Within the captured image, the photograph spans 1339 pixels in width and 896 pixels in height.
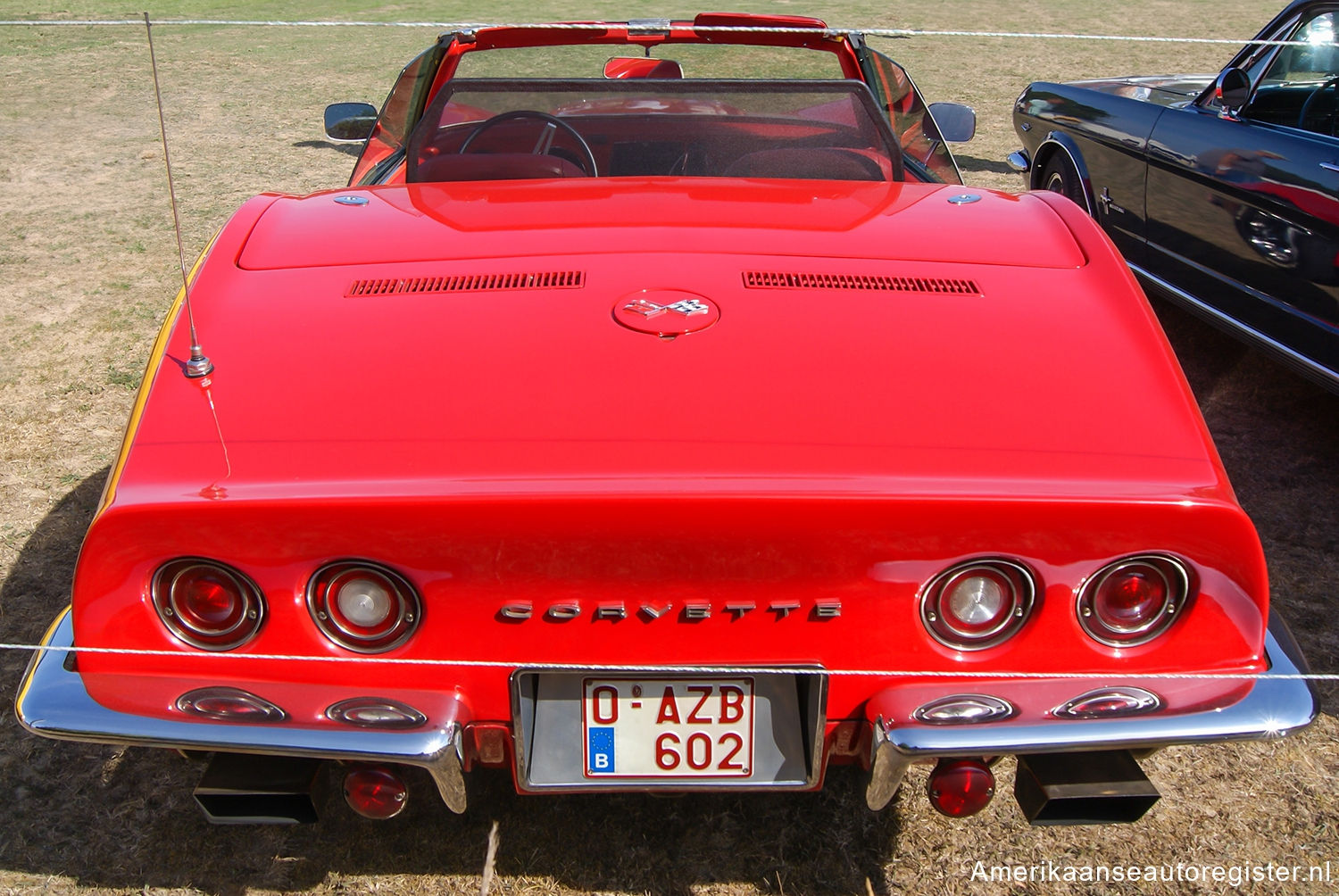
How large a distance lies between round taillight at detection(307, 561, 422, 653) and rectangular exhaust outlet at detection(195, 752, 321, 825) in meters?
0.24

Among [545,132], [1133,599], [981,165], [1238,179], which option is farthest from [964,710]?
[981,165]

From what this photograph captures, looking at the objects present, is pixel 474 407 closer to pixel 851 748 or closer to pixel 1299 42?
pixel 851 748

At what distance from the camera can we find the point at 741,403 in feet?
5.53

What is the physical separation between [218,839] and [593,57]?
3794mm

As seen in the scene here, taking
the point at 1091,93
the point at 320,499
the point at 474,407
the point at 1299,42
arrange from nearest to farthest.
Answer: the point at 320,499
the point at 474,407
the point at 1299,42
the point at 1091,93

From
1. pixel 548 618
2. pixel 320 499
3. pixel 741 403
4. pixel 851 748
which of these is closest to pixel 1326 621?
pixel 851 748

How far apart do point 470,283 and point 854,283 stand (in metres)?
0.73

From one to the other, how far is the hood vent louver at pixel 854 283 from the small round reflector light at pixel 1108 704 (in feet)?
2.54

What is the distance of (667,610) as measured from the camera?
161cm

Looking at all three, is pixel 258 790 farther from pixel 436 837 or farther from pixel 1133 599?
pixel 1133 599

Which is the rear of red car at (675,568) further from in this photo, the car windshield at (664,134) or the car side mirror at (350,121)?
the car side mirror at (350,121)

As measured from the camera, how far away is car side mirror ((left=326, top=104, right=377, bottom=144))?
366 cm

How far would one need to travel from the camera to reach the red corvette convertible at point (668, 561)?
1.54 m

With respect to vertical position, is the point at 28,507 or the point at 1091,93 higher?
the point at 1091,93
